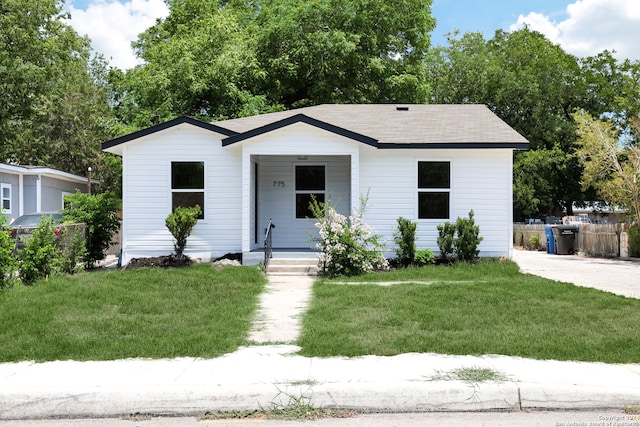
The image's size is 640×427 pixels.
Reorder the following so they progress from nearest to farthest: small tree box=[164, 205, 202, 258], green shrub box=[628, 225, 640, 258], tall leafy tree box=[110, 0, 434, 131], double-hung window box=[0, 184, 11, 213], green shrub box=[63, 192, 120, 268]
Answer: small tree box=[164, 205, 202, 258] → green shrub box=[63, 192, 120, 268] → green shrub box=[628, 225, 640, 258] → double-hung window box=[0, 184, 11, 213] → tall leafy tree box=[110, 0, 434, 131]

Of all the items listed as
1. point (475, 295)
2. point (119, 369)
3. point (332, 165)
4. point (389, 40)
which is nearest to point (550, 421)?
point (119, 369)

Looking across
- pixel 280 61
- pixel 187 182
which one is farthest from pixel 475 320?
pixel 280 61

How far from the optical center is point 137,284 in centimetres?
1223

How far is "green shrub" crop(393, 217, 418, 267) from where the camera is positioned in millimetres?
15617

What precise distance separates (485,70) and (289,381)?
41865 mm

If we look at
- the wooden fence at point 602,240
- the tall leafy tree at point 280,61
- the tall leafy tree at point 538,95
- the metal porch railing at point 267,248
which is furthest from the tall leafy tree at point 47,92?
the tall leafy tree at point 538,95

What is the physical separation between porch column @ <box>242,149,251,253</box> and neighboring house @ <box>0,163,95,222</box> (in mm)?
14089

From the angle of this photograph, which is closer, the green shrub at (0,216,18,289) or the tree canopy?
the green shrub at (0,216,18,289)

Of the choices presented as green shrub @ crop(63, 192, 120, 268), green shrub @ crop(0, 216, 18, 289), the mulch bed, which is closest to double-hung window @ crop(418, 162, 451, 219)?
the mulch bed

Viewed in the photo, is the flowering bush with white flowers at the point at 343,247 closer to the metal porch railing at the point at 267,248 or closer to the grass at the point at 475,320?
the grass at the point at 475,320

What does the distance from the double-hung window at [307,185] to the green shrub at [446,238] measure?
388cm

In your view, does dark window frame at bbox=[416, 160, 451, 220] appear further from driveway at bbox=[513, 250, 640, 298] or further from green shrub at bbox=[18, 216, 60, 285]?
green shrub at bbox=[18, 216, 60, 285]

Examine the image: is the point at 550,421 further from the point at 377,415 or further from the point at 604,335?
the point at 604,335

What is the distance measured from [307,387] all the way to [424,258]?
10.3m
